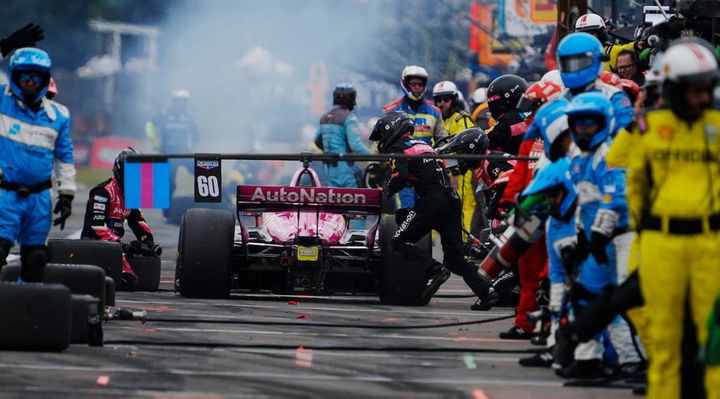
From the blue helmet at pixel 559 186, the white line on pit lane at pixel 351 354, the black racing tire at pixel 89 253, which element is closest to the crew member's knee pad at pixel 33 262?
the white line on pit lane at pixel 351 354

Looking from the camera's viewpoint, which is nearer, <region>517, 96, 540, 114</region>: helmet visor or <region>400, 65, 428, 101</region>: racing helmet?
<region>517, 96, 540, 114</region>: helmet visor

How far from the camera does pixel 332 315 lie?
15258 mm

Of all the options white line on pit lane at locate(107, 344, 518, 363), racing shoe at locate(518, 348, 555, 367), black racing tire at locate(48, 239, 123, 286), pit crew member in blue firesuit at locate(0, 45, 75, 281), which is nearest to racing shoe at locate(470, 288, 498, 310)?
black racing tire at locate(48, 239, 123, 286)

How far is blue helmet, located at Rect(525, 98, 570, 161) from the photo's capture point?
12.0 meters

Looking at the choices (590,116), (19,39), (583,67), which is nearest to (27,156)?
(19,39)

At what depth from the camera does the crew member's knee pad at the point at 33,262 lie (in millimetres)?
12820

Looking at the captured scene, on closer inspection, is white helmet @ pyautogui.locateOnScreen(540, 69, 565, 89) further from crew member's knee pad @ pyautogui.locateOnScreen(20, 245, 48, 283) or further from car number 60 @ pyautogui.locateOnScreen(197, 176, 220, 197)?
crew member's knee pad @ pyautogui.locateOnScreen(20, 245, 48, 283)

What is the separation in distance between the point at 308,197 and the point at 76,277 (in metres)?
3.66

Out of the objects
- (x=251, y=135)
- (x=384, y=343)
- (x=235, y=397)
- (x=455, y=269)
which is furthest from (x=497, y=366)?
(x=251, y=135)

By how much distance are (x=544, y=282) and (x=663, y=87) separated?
14.4ft

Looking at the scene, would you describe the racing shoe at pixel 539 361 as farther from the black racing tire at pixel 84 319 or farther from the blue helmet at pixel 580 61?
the black racing tire at pixel 84 319

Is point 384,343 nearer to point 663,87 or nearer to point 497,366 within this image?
point 497,366

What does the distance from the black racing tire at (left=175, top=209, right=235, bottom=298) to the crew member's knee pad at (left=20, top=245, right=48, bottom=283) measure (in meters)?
3.23

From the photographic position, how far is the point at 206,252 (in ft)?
52.5
